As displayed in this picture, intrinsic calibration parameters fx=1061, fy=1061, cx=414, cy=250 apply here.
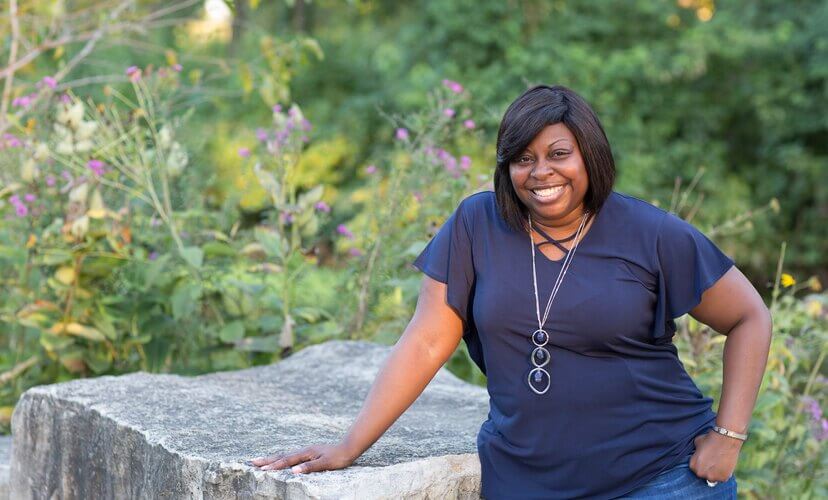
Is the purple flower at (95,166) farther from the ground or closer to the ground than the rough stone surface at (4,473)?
farther from the ground

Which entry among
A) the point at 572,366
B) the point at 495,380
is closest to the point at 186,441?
the point at 495,380

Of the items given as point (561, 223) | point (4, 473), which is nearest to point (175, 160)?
point (4, 473)

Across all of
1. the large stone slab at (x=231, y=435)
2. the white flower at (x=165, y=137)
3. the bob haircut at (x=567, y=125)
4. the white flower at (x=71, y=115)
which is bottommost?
the large stone slab at (x=231, y=435)

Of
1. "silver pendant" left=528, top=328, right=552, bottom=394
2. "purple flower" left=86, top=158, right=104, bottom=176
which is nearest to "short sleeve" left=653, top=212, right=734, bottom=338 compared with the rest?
"silver pendant" left=528, top=328, right=552, bottom=394

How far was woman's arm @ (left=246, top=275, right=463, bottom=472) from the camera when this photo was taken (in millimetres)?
2447

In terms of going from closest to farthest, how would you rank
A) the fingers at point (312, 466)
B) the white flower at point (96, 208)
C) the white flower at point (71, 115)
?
the fingers at point (312, 466), the white flower at point (96, 208), the white flower at point (71, 115)

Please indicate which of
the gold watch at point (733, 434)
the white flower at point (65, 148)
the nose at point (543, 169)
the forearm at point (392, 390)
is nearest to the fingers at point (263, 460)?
the forearm at point (392, 390)

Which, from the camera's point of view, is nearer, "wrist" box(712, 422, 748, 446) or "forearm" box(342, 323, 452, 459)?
"wrist" box(712, 422, 748, 446)

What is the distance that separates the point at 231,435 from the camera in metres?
2.78

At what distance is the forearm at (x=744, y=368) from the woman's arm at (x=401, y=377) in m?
0.63

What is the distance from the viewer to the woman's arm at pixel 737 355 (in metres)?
2.31

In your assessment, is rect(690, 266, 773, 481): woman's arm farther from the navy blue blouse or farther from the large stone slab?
the large stone slab

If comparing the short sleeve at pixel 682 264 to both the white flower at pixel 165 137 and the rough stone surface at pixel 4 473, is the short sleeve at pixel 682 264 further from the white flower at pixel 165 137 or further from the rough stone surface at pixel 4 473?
the white flower at pixel 165 137

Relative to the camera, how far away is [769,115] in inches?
485
